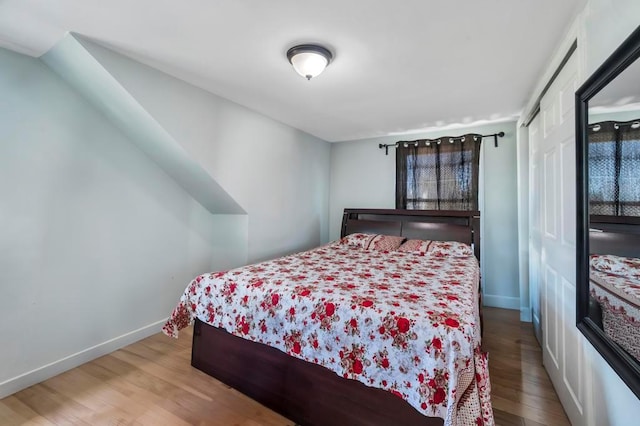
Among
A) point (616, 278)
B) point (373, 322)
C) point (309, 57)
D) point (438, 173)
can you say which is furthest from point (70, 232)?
point (438, 173)

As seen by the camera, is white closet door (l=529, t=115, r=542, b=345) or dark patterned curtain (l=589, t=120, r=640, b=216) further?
white closet door (l=529, t=115, r=542, b=345)

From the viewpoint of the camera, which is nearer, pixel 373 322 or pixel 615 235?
pixel 615 235

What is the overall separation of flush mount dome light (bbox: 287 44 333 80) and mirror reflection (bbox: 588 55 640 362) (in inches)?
57.9

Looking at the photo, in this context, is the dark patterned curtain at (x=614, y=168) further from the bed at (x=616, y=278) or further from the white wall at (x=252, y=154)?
the white wall at (x=252, y=154)

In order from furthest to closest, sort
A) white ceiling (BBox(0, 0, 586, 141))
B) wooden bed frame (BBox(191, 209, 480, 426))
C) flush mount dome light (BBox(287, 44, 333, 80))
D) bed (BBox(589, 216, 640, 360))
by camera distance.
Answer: flush mount dome light (BBox(287, 44, 333, 80)) → white ceiling (BBox(0, 0, 586, 141)) → wooden bed frame (BBox(191, 209, 480, 426)) → bed (BBox(589, 216, 640, 360))

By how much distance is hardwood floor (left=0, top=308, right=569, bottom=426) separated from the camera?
1658 mm

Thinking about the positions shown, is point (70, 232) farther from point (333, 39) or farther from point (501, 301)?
point (501, 301)

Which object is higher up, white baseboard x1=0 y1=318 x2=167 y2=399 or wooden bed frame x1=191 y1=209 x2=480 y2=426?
wooden bed frame x1=191 y1=209 x2=480 y2=426

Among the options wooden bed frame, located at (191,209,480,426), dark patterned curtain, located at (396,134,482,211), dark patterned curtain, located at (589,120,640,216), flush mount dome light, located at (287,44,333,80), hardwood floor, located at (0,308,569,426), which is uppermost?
flush mount dome light, located at (287,44,333,80)

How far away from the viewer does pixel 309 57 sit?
1.87 m

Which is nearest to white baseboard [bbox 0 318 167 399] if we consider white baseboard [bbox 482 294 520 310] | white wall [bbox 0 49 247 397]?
white wall [bbox 0 49 247 397]

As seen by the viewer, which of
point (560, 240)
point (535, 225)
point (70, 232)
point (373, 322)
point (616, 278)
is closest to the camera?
point (616, 278)

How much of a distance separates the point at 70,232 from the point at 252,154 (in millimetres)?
1721

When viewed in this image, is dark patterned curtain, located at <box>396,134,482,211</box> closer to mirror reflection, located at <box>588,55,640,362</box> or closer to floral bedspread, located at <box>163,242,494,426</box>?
floral bedspread, located at <box>163,242,494,426</box>
